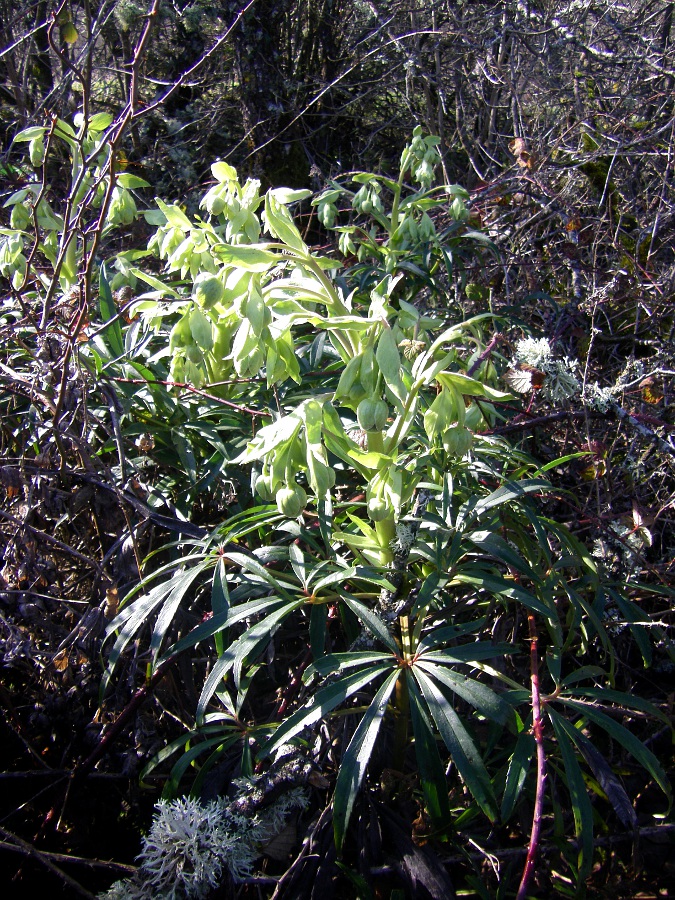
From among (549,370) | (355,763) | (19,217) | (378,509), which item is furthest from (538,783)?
(19,217)

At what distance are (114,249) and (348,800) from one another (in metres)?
2.50

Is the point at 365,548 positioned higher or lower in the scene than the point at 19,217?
lower

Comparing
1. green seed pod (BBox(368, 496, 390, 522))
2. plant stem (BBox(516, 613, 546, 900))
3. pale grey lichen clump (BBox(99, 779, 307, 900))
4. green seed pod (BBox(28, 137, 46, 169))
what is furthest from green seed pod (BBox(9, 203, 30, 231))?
plant stem (BBox(516, 613, 546, 900))

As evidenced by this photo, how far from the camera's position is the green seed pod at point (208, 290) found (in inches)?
38.5

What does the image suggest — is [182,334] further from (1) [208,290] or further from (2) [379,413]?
(2) [379,413]

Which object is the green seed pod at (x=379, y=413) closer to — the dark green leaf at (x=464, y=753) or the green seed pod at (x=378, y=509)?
the green seed pod at (x=378, y=509)

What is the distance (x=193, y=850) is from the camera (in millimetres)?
960

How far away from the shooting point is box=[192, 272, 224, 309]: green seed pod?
3.21 feet

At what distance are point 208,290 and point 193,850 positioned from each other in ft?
2.81

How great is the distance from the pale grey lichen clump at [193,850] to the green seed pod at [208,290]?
79 cm

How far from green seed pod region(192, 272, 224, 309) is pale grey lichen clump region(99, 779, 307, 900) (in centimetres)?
79

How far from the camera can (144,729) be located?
1.28 metres

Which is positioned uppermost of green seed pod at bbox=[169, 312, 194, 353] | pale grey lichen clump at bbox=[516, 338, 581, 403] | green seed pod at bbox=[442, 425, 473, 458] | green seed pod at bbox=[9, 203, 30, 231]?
green seed pod at bbox=[9, 203, 30, 231]

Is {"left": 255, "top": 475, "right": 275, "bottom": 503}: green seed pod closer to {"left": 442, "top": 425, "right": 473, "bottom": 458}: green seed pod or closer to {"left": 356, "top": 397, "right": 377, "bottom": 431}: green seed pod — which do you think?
{"left": 356, "top": 397, "right": 377, "bottom": 431}: green seed pod
